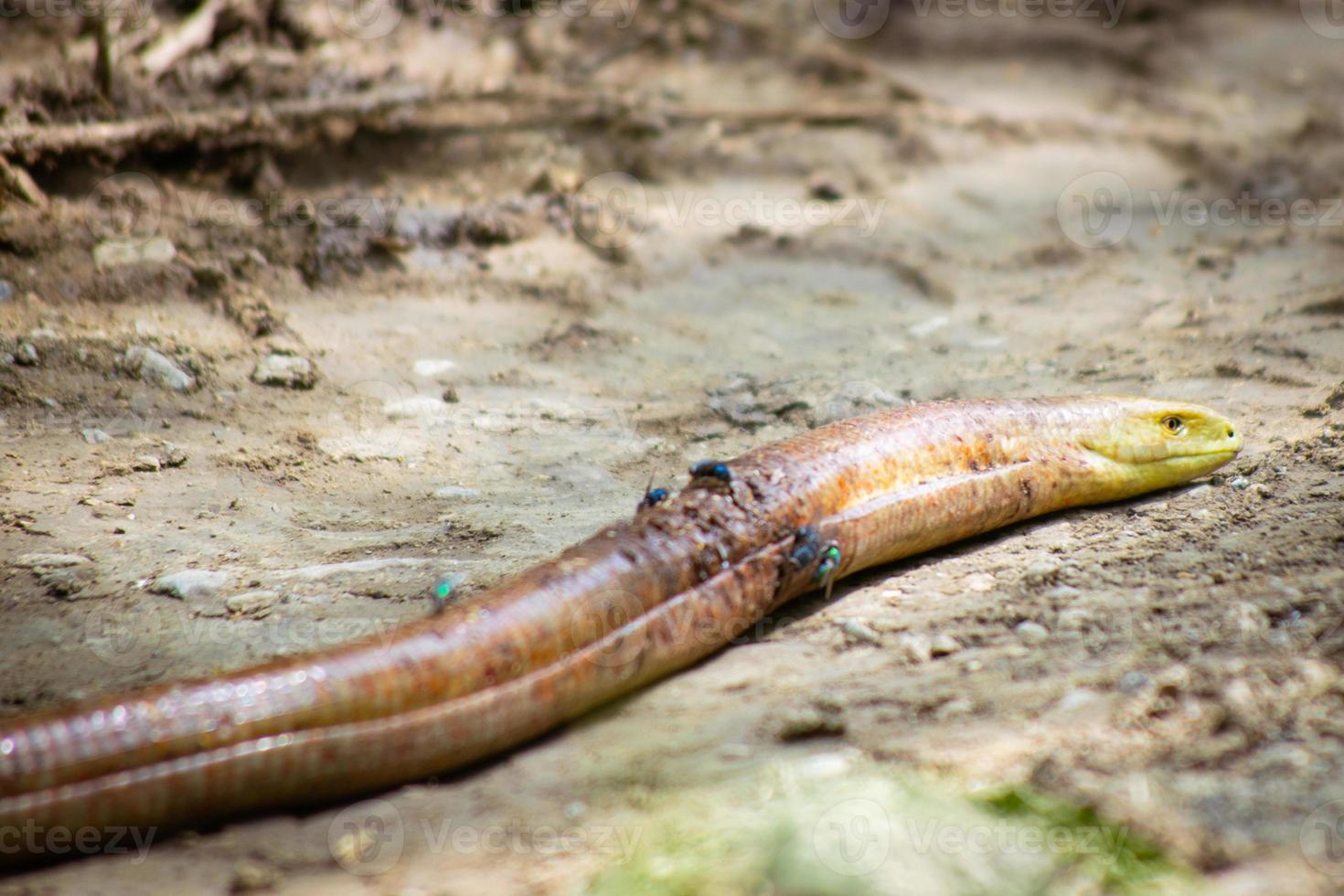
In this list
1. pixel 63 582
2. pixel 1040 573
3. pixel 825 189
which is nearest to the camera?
pixel 63 582

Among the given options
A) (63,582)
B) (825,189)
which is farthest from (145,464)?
(825,189)

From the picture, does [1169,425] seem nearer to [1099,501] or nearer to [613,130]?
[1099,501]

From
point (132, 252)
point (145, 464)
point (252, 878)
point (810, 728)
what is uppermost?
point (132, 252)

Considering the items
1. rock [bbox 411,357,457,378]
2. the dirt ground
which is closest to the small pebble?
the dirt ground

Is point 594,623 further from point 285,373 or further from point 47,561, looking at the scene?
point 285,373

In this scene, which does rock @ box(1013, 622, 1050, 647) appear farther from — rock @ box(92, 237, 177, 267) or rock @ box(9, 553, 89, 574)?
rock @ box(92, 237, 177, 267)

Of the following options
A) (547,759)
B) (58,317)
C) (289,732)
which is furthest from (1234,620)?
(58,317)
